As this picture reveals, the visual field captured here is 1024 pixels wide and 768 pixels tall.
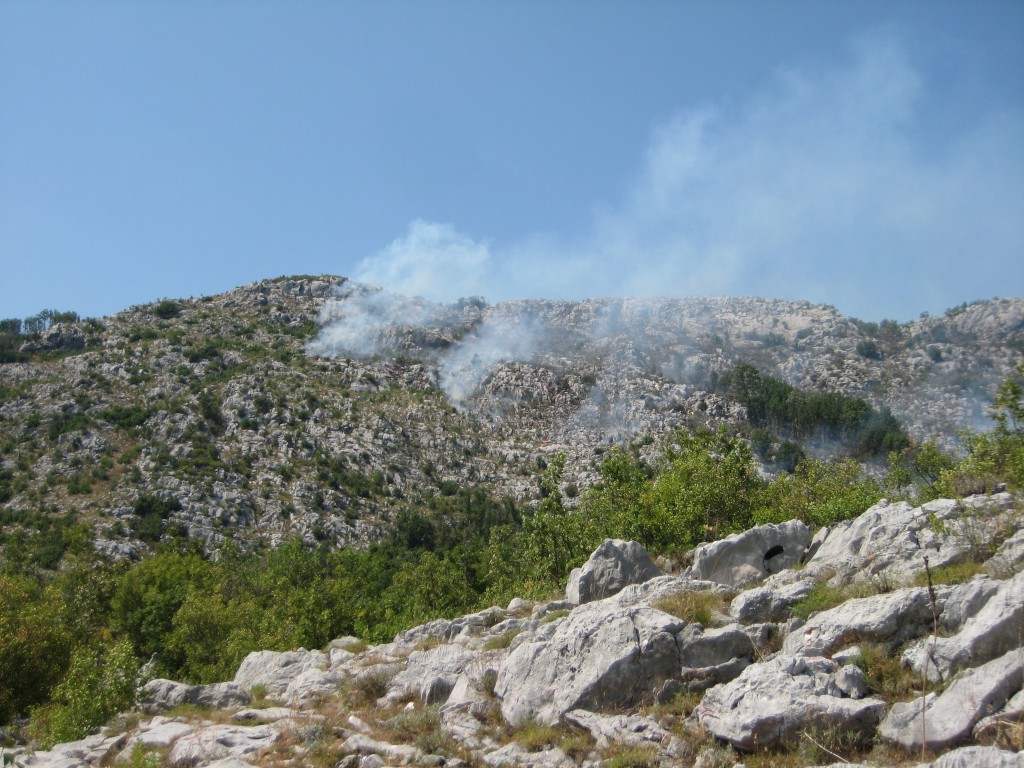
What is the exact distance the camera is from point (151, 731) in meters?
17.4

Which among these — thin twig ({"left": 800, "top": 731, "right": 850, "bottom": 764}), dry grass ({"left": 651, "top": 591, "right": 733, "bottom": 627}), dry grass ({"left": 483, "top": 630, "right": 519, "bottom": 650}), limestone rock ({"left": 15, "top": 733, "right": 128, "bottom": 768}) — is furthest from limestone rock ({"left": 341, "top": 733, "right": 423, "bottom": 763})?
thin twig ({"left": 800, "top": 731, "right": 850, "bottom": 764})

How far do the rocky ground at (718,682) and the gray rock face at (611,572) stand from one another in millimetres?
188

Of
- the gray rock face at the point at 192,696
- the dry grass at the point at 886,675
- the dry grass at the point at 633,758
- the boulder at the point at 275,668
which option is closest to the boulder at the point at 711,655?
the dry grass at the point at 633,758

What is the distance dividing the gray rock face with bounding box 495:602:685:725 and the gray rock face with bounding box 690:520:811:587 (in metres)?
6.10

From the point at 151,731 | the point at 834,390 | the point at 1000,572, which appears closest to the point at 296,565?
the point at 151,731

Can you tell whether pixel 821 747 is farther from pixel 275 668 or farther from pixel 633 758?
pixel 275 668

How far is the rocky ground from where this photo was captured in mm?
10945

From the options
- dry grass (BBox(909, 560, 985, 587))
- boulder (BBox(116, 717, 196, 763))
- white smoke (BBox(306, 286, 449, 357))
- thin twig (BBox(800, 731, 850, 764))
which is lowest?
boulder (BBox(116, 717, 196, 763))

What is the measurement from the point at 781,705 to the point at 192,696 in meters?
17.2

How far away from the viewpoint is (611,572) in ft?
70.6

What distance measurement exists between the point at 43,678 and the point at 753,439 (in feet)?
289

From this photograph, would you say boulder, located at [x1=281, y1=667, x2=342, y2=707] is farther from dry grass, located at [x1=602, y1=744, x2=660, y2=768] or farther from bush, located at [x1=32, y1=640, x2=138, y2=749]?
dry grass, located at [x1=602, y1=744, x2=660, y2=768]

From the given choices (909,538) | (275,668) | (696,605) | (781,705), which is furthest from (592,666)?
(275,668)

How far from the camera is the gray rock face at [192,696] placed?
66.1ft
